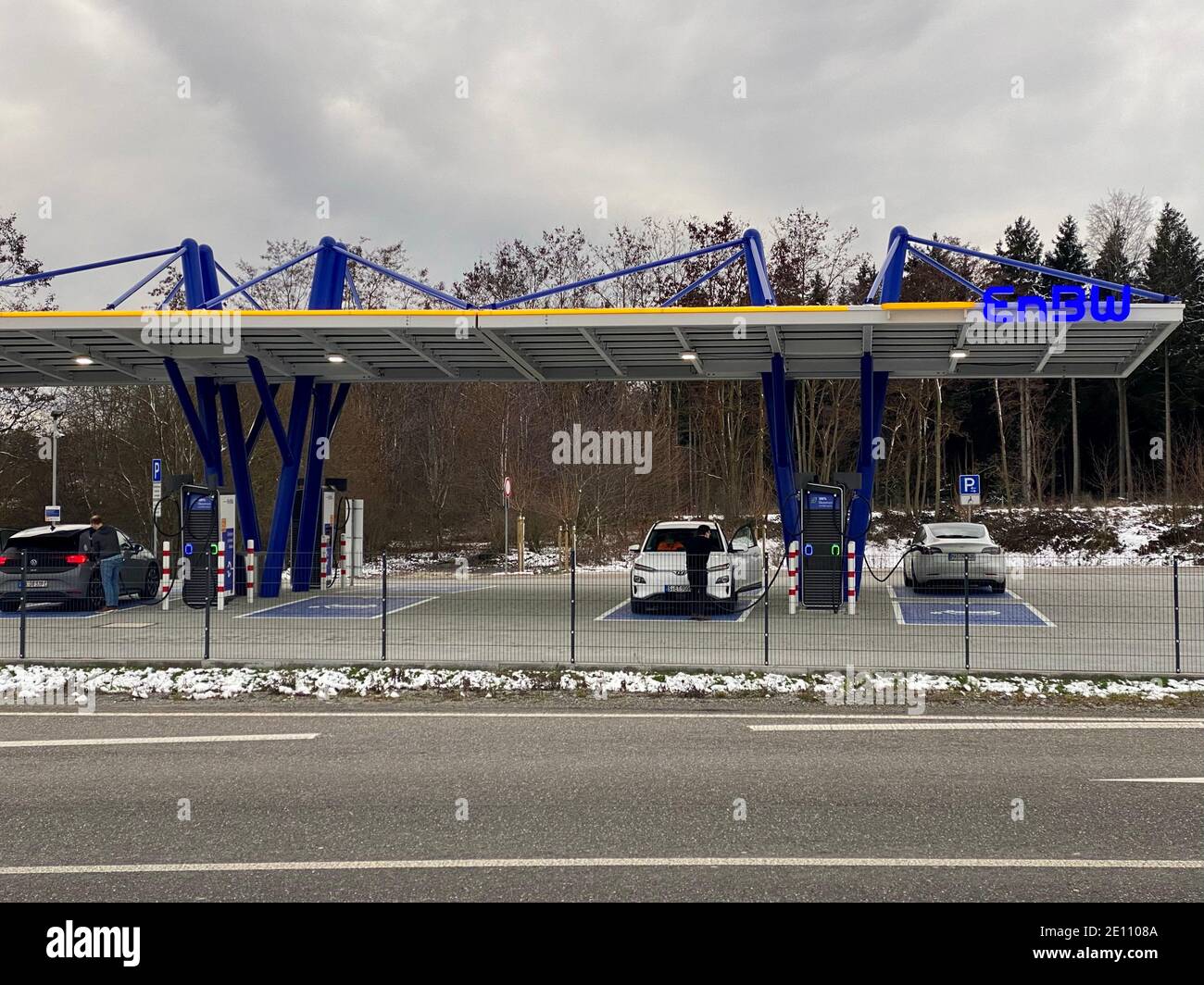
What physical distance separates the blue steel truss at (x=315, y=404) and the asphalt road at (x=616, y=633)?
1.97 m

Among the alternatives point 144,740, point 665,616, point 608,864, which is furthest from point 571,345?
point 608,864

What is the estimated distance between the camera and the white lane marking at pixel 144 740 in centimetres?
828

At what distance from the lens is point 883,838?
5.52 m

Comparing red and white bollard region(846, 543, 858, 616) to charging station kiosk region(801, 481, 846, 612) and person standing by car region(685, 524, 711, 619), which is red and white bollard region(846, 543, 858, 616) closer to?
charging station kiosk region(801, 481, 846, 612)

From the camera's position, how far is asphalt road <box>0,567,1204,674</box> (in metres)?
11.9

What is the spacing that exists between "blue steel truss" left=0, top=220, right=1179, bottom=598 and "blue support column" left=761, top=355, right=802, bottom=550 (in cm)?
2

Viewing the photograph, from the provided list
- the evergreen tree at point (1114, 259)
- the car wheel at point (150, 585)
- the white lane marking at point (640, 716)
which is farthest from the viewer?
the evergreen tree at point (1114, 259)

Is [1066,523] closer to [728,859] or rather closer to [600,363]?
[600,363]

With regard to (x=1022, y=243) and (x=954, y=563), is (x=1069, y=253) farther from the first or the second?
(x=954, y=563)

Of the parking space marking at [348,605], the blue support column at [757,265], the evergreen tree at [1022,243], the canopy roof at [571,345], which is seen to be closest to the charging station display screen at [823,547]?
the canopy roof at [571,345]

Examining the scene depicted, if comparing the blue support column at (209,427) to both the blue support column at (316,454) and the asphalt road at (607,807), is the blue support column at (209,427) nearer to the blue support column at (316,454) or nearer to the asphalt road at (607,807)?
the blue support column at (316,454)

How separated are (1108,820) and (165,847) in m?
5.39
